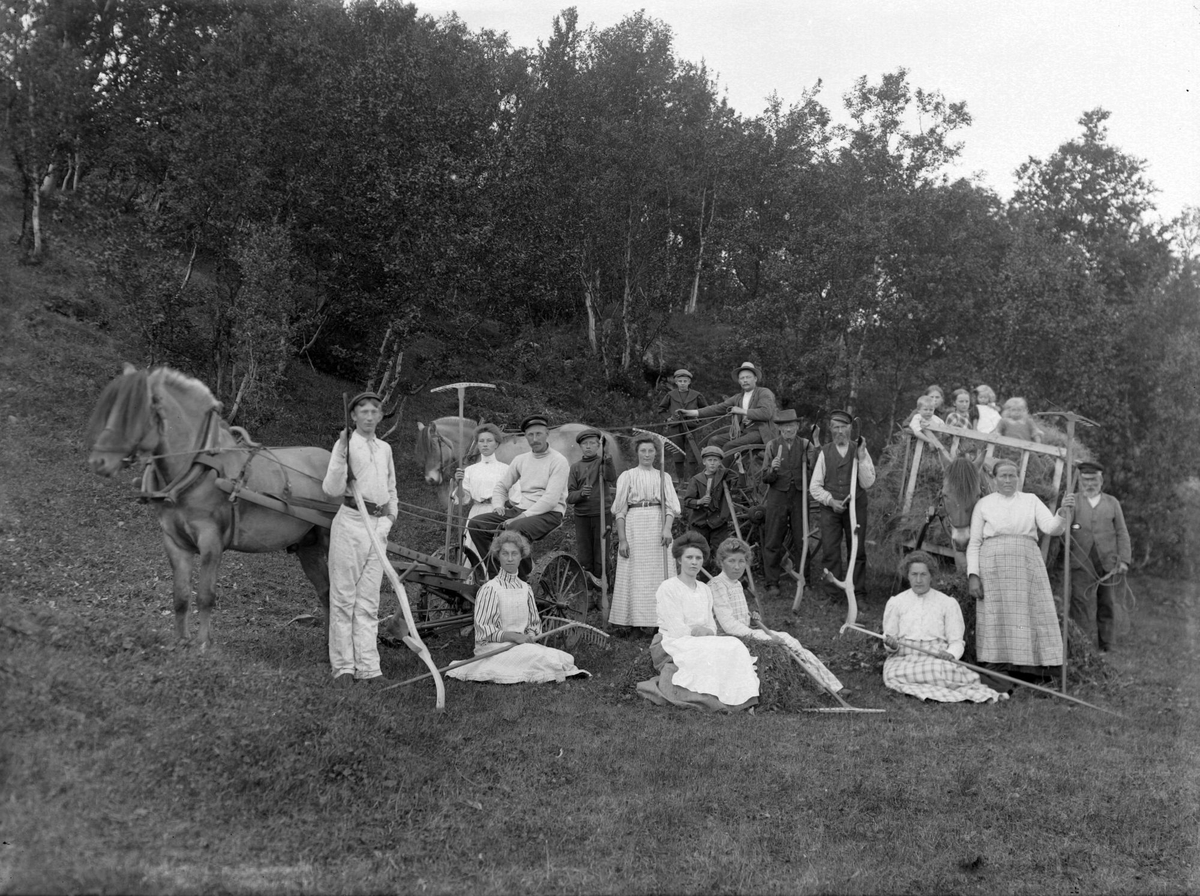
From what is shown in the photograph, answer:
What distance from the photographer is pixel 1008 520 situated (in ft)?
30.2

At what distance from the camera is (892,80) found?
74.0 feet

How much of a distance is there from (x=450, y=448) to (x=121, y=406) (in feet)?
16.8

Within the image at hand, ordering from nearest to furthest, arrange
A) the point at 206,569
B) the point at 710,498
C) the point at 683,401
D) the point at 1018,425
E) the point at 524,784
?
1. the point at 524,784
2. the point at 206,569
3. the point at 710,498
4. the point at 1018,425
5. the point at 683,401

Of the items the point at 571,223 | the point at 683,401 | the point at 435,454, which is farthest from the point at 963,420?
the point at 571,223

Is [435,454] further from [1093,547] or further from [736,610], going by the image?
[1093,547]

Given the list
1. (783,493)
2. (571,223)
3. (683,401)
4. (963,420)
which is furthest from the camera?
(571,223)

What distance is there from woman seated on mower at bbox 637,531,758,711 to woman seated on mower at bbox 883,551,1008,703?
5.30 ft

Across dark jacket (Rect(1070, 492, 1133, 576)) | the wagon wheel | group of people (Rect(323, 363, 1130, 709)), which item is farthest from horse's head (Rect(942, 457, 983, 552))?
the wagon wheel

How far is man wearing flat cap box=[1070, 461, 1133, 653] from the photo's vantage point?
10.4 metres

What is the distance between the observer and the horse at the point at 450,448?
1111 centimetres

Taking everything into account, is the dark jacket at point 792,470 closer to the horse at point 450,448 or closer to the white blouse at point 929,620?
the horse at point 450,448

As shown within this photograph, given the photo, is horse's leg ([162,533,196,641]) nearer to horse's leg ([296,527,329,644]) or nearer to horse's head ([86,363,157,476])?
horse's head ([86,363,157,476])

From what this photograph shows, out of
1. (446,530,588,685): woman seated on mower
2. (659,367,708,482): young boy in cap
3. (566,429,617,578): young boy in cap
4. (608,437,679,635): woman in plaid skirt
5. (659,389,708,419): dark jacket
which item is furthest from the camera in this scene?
(659,389,708,419): dark jacket

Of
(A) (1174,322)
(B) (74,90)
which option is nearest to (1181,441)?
(A) (1174,322)
